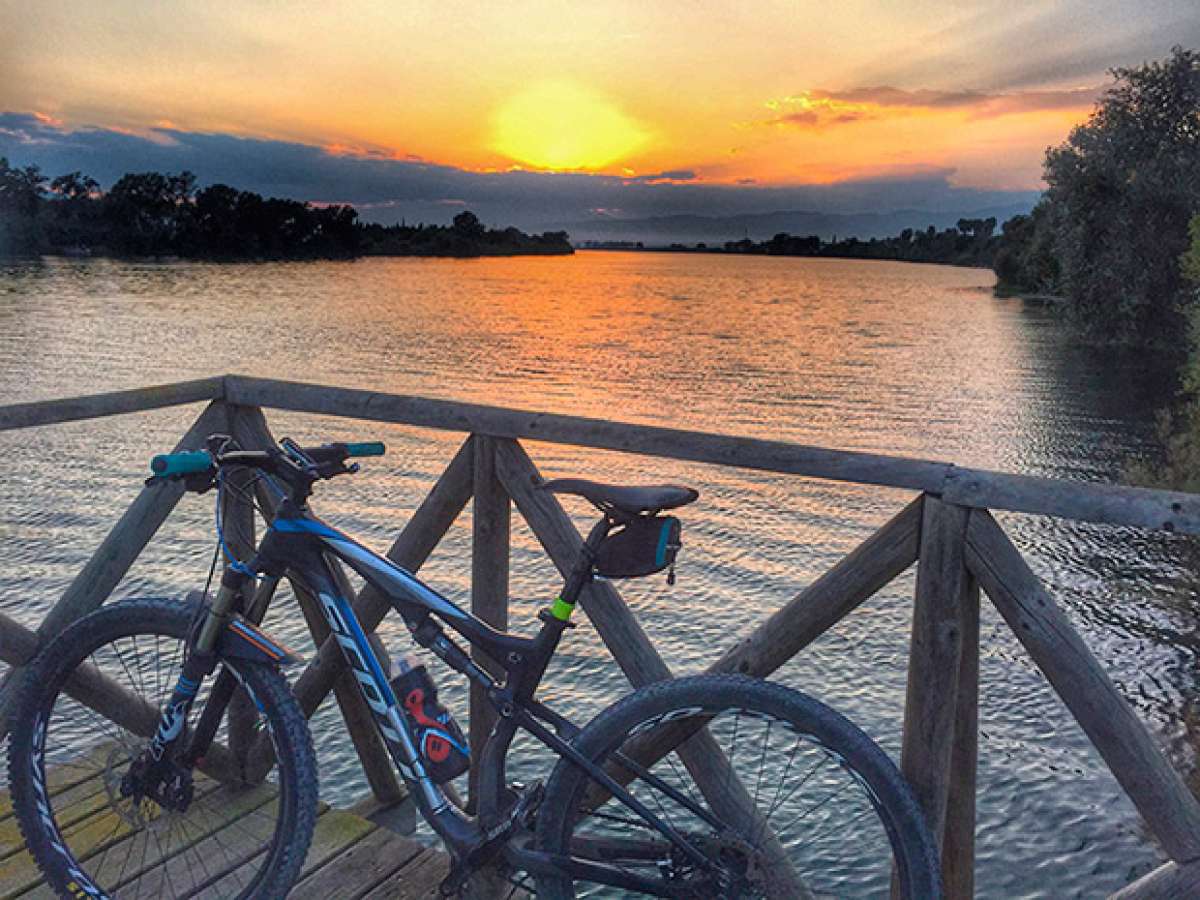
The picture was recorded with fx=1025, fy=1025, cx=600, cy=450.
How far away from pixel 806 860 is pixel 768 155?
91308 mm

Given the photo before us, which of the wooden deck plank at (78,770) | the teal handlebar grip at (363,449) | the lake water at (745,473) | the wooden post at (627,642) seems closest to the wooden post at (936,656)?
the wooden post at (627,642)

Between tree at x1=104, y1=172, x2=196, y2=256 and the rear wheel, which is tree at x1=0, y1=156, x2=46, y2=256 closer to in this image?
tree at x1=104, y1=172, x2=196, y2=256

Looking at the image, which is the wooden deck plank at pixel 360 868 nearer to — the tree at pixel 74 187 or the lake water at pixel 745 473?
the lake water at pixel 745 473

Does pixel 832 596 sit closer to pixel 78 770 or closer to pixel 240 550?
pixel 240 550

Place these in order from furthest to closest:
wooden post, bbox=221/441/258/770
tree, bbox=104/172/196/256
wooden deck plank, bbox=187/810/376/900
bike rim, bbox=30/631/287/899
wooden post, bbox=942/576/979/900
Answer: tree, bbox=104/172/196/256, wooden post, bbox=221/441/258/770, wooden deck plank, bbox=187/810/376/900, bike rim, bbox=30/631/287/899, wooden post, bbox=942/576/979/900

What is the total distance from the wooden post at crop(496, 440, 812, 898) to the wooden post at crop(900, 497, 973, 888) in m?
0.47

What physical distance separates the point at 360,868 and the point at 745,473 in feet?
65.6

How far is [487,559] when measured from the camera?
13.1ft

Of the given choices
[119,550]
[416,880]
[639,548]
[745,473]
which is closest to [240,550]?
[119,550]

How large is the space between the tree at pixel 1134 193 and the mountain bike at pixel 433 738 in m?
40.6

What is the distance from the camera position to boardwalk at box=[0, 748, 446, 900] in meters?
3.59

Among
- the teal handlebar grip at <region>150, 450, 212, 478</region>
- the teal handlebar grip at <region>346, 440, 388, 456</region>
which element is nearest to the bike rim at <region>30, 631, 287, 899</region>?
the teal handlebar grip at <region>150, 450, 212, 478</region>

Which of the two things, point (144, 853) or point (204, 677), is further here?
point (144, 853)

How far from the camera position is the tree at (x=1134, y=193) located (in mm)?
38188
